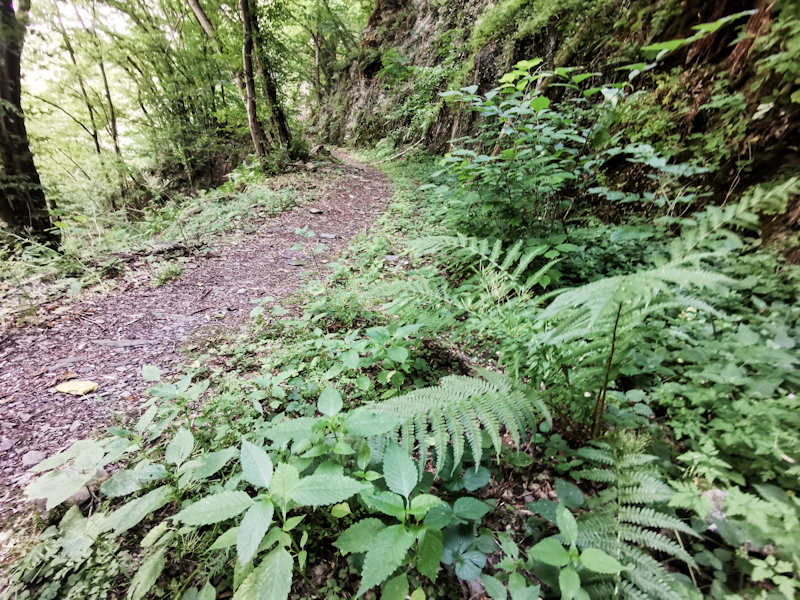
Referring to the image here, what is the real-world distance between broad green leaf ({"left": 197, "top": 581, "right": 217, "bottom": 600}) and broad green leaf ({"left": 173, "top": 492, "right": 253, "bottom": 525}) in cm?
32

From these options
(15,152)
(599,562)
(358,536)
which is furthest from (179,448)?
(15,152)

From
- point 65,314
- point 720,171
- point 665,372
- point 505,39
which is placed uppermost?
point 505,39

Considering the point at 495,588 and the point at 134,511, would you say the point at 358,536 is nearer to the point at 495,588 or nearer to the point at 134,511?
the point at 495,588

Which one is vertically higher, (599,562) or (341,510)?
(599,562)

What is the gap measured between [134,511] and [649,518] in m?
1.87

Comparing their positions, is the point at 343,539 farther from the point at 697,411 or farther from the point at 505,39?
the point at 505,39

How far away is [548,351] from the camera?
1.68m

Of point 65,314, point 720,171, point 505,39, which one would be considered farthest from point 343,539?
point 505,39

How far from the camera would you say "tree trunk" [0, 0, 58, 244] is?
5000mm

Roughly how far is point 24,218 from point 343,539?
7.27 metres

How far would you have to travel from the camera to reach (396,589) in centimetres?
111

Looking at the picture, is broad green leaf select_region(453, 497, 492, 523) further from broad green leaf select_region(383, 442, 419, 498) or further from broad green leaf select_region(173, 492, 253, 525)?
broad green leaf select_region(173, 492, 253, 525)

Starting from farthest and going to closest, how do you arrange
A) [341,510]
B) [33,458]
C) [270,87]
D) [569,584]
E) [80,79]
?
[80,79] → [270,87] → [33,458] → [341,510] → [569,584]

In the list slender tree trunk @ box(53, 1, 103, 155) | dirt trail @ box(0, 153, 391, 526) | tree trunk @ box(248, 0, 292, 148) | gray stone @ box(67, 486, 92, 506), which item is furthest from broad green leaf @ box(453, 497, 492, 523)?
slender tree trunk @ box(53, 1, 103, 155)
